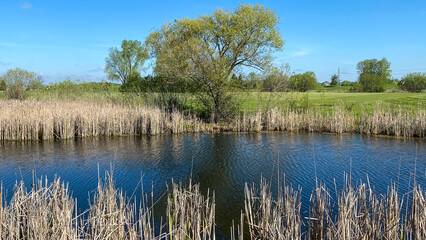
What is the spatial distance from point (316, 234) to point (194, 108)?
68.9 ft

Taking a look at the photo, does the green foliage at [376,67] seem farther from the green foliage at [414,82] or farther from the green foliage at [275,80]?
the green foliage at [275,80]

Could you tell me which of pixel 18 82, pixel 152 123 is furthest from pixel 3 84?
pixel 152 123

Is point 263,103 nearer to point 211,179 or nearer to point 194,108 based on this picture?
point 194,108

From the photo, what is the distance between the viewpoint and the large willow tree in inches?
866

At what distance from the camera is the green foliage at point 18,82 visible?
30984 millimetres

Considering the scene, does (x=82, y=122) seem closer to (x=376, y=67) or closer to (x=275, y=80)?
(x=275, y=80)

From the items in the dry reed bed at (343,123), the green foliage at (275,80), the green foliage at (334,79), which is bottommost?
the dry reed bed at (343,123)

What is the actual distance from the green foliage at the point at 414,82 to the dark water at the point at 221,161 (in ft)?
148

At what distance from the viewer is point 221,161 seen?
13.4m

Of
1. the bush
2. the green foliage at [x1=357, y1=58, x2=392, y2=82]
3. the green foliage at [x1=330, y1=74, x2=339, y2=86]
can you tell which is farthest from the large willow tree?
the green foliage at [x1=357, y1=58, x2=392, y2=82]

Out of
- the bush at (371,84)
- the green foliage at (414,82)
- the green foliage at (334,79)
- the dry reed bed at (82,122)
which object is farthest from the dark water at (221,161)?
the green foliage at (334,79)

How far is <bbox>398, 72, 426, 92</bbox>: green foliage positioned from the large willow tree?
4362cm

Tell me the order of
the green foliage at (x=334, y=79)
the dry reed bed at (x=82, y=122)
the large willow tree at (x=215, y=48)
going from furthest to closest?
1. the green foliage at (x=334, y=79)
2. the large willow tree at (x=215, y=48)
3. the dry reed bed at (x=82, y=122)

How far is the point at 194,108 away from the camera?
25844 millimetres
